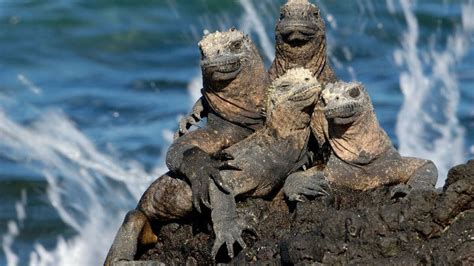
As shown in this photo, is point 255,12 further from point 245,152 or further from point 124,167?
point 245,152

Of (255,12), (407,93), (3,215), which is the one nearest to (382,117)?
(407,93)

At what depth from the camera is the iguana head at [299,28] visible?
1167cm

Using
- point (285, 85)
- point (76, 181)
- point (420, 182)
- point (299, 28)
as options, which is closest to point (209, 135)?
point (285, 85)

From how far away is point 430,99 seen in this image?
88.1 ft

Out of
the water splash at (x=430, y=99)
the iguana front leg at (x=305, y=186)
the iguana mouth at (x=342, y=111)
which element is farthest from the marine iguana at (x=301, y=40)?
the water splash at (x=430, y=99)

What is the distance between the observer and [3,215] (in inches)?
874

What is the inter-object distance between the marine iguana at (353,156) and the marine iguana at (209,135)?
53 cm

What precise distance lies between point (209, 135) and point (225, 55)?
66cm

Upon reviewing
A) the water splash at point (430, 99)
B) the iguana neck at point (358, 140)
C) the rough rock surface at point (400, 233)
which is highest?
the water splash at point (430, 99)

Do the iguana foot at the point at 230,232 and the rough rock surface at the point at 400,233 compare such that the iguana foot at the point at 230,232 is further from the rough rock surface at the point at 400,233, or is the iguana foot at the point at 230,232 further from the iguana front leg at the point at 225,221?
the rough rock surface at the point at 400,233

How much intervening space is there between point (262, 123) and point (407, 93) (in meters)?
15.2

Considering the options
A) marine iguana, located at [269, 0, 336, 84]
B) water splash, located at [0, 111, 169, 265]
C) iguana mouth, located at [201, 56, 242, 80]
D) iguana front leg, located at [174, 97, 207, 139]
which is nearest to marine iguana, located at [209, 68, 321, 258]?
iguana mouth, located at [201, 56, 242, 80]

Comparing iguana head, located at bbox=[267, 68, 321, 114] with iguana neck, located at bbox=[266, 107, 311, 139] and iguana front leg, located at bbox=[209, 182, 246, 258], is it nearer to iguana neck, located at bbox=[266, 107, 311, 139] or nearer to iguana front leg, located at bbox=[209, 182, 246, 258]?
iguana neck, located at bbox=[266, 107, 311, 139]

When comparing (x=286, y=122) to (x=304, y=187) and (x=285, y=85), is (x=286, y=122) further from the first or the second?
(x=304, y=187)
